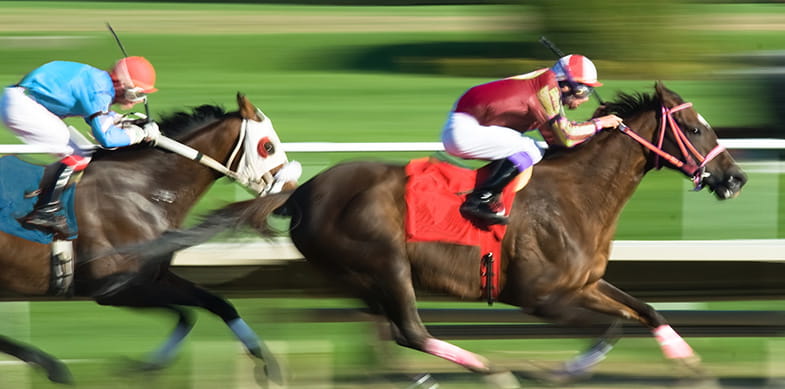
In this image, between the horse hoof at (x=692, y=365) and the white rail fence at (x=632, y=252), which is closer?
the horse hoof at (x=692, y=365)

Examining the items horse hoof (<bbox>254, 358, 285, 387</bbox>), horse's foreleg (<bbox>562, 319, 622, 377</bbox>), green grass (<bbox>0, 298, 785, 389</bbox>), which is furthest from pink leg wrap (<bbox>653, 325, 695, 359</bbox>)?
horse hoof (<bbox>254, 358, 285, 387</bbox>)

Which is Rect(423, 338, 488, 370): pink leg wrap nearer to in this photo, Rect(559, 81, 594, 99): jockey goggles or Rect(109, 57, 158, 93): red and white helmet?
Rect(559, 81, 594, 99): jockey goggles

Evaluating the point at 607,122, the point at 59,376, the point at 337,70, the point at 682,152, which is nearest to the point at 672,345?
the point at 682,152

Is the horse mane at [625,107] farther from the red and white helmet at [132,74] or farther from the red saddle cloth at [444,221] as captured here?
the red and white helmet at [132,74]

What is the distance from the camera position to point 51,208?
14.1ft

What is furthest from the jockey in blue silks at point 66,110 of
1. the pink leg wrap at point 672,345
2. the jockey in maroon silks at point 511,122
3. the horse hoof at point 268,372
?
the pink leg wrap at point 672,345

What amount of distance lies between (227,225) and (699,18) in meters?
10.1

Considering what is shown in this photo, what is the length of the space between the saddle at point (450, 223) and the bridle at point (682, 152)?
50cm

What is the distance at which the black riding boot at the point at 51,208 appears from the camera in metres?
4.30

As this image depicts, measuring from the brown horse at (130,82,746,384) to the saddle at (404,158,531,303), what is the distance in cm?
3

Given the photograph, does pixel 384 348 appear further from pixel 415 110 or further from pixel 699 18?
pixel 699 18

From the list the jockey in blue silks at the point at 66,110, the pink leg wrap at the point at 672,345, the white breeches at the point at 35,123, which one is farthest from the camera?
the white breeches at the point at 35,123

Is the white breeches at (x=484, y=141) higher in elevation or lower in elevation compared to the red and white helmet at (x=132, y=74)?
lower

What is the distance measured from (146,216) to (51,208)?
1.16ft
